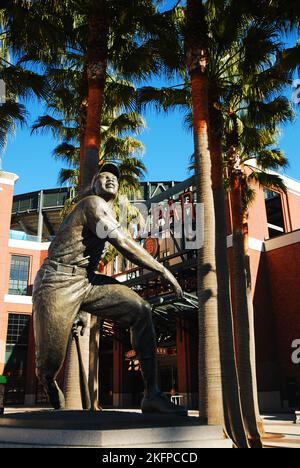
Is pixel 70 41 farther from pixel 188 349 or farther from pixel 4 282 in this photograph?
pixel 4 282

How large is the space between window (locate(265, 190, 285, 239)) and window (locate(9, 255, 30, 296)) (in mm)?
18442

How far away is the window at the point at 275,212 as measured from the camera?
29.8 meters

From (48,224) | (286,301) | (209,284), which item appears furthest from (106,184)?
(48,224)

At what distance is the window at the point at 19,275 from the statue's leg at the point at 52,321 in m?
32.5

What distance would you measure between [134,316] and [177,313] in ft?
65.4

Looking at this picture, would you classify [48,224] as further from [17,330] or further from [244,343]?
[244,343]

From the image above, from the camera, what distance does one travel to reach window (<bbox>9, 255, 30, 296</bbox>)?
1366 inches

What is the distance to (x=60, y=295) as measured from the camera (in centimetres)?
356

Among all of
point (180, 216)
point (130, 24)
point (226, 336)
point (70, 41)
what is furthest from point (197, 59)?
point (180, 216)

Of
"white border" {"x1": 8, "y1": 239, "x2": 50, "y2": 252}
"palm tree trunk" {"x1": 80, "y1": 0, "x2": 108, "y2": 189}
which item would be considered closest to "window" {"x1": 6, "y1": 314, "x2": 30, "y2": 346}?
"white border" {"x1": 8, "y1": 239, "x2": 50, "y2": 252}

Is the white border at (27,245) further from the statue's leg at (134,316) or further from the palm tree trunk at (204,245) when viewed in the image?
the statue's leg at (134,316)

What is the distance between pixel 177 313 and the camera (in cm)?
2327

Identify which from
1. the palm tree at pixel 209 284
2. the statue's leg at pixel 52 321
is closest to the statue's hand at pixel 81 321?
the statue's leg at pixel 52 321

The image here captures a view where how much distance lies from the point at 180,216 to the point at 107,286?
18.9 metres
